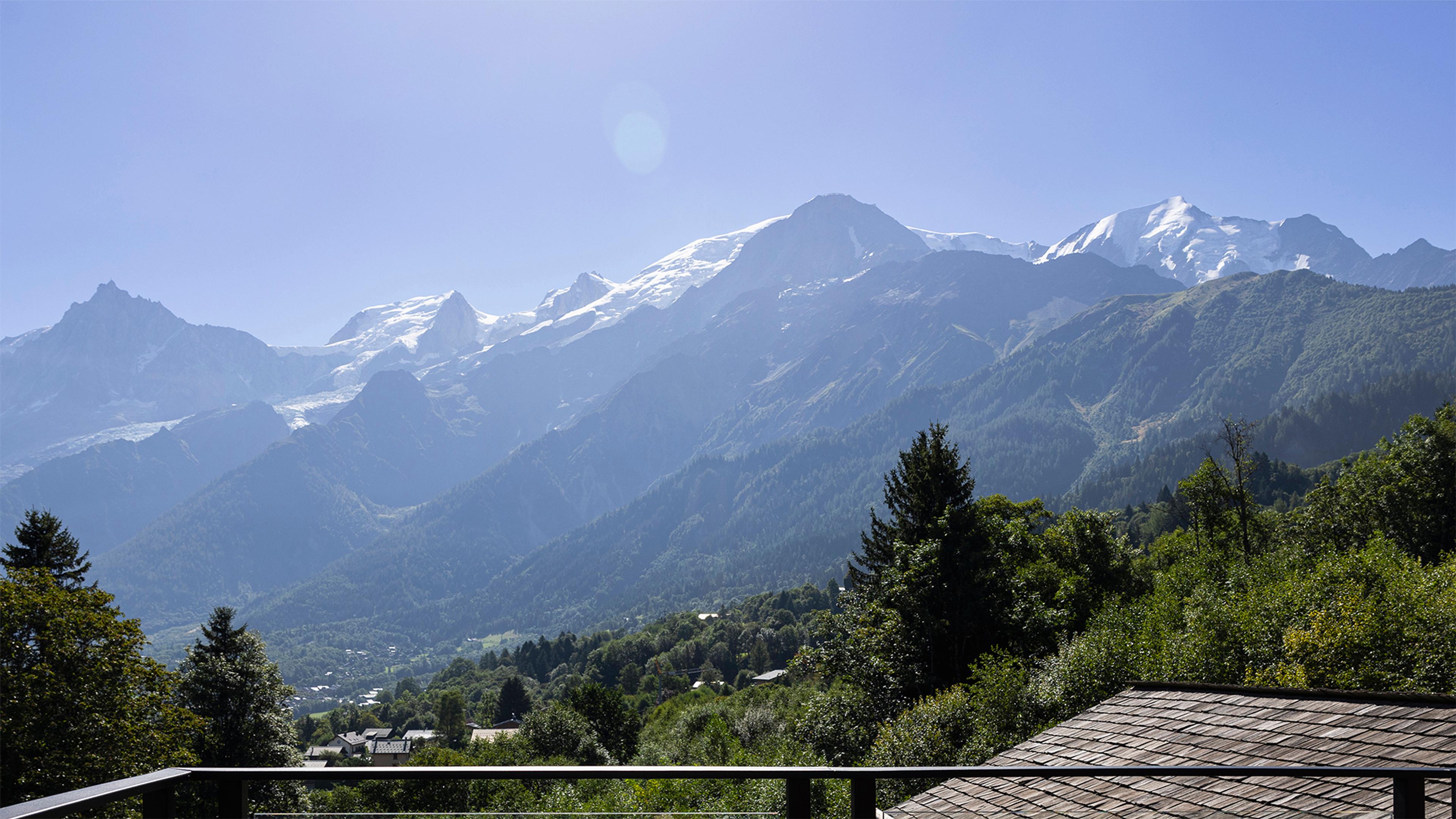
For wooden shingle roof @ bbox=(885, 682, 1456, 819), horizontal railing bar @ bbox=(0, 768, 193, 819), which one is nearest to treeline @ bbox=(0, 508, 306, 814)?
wooden shingle roof @ bbox=(885, 682, 1456, 819)

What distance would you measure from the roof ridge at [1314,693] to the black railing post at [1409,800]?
23.7 ft

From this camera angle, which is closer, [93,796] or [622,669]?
[93,796]

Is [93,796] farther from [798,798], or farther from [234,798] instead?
[798,798]

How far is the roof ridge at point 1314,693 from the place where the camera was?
372 inches

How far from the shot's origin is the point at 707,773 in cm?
332

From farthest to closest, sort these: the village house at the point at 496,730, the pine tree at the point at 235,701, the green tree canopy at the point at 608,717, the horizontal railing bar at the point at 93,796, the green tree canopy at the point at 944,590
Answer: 1. the village house at the point at 496,730
2. the green tree canopy at the point at 608,717
3. the pine tree at the point at 235,701
4. the green tree canopy at the point at 944,590
5. the horizontal railing bar at the point at 93,796

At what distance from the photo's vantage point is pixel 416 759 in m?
46.7

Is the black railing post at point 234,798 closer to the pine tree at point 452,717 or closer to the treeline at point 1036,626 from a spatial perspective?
the treeline at point 1036,626

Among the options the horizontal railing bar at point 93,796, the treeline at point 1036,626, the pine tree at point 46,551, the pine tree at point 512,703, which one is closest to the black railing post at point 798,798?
the treeline at point 1036,626

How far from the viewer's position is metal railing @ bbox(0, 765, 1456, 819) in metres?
3.02

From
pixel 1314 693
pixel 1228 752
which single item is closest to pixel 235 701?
pixel 1228 752

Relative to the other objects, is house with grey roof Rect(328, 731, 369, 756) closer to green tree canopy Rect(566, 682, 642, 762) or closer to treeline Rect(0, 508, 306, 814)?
green tree canopy Rect(566, 682, 642, 762)

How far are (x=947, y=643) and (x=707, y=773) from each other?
31.4 meters

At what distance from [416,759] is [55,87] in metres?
39.0
